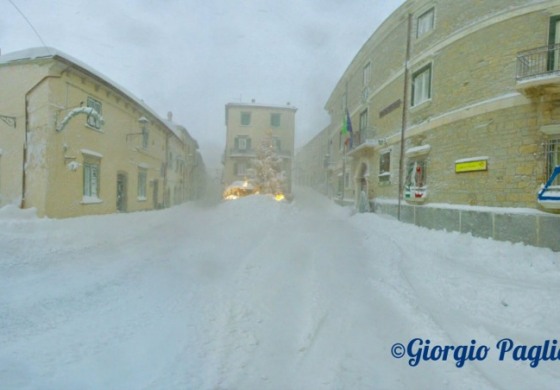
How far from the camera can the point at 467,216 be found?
942cm

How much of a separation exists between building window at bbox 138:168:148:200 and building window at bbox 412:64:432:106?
15.9 metres

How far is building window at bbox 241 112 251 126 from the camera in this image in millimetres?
34125

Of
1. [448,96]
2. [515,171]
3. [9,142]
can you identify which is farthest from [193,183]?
[515,171]

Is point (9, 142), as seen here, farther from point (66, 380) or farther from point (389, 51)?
point (389, 51)

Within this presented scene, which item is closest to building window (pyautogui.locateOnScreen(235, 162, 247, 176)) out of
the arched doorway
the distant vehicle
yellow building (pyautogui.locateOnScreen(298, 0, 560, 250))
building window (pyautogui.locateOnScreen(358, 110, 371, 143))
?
the distant vehicle

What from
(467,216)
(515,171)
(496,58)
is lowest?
(467,216)

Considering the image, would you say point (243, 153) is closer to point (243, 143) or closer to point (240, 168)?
point (243, 143)

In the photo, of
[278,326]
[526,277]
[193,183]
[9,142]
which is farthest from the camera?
[193,183]

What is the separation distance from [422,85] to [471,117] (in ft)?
12.1

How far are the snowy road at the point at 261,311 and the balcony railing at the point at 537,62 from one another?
199 inches

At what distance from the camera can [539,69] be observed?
8.09 m

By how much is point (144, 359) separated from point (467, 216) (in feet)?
33.3

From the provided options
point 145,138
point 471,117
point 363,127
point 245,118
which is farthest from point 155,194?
point 471,117

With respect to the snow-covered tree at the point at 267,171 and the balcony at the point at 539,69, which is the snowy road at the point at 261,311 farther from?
the snow-covered tree at the point at 267,171
